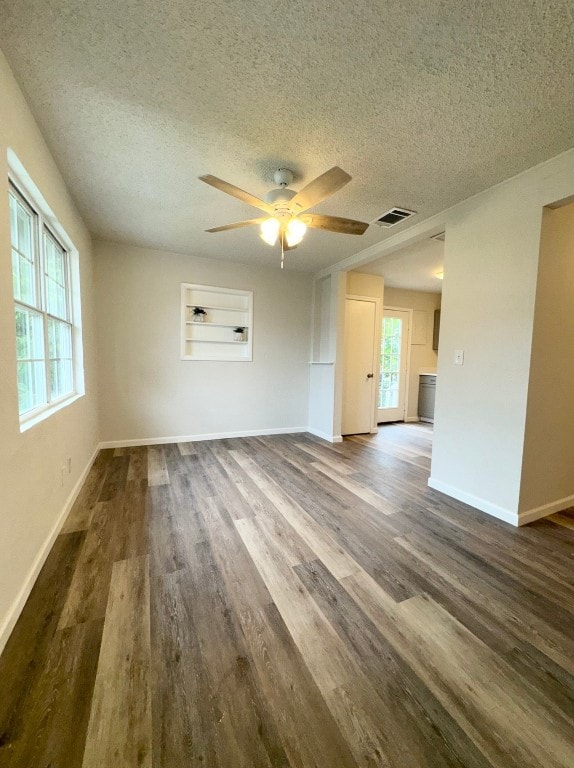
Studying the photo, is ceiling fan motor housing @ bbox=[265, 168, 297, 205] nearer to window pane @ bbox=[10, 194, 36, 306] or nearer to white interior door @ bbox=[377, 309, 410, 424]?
window pane @ bbox=[10, 194, 36, 306]

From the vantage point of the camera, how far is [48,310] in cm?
229

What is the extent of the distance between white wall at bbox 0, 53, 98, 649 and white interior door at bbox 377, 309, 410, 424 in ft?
16.3

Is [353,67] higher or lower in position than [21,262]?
higher

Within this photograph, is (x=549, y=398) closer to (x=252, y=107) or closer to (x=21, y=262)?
(x=252, y=107)

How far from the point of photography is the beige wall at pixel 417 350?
19.8 ft

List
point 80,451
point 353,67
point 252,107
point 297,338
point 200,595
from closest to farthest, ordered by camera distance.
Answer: point 353,67 < point 200,595 < point 252,107 < point 80,451 < point 297,338

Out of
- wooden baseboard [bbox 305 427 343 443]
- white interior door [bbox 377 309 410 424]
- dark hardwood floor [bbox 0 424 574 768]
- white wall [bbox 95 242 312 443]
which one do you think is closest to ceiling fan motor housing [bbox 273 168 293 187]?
white wall [bbox 95 242 312 443]

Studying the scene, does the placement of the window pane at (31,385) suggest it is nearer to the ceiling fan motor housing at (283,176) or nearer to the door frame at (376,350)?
the ceiling fan motor housing at (283,176)

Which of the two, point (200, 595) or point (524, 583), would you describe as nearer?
point (200, 595)

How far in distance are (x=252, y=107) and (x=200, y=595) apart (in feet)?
8.37

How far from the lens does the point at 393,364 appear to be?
597cm

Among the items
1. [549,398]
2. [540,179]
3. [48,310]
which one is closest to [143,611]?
[48,310]

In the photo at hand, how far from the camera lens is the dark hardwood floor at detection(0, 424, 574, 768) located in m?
0.95

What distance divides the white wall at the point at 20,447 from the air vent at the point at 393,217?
255 centimetres
